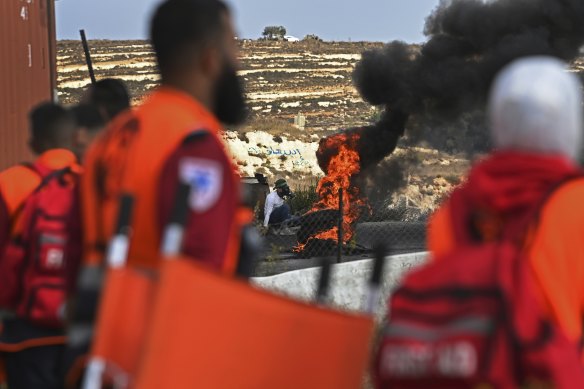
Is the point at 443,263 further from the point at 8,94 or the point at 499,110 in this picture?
the point at 8,94

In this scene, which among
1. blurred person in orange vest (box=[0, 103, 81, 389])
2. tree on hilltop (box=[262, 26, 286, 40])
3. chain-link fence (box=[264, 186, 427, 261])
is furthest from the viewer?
tree on hilltop (box=[262, 26, 286, 40])

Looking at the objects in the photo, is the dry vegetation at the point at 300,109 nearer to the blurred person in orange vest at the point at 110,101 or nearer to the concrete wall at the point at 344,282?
the concrete wall at the point at 344,282

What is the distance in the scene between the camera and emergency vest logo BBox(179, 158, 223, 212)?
240 centimetres

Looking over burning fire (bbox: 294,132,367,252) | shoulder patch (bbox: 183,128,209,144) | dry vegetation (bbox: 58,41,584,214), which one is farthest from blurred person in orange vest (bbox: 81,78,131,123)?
dry vegetation (bbox: 58,41,584,214)

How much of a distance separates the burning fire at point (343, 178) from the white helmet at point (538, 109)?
40.9 ft

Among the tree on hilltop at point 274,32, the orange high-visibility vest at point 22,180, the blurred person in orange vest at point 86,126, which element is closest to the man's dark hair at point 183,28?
the orange high-visibility vest at point 22,180

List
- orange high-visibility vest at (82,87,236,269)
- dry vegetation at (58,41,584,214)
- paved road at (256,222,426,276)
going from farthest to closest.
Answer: dry vegetation at (58,41,584,214) < paved road at (256,222,426,276) < orange high-visibility vest at (82,87,236,269)

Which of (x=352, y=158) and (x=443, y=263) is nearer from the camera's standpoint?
(x=443, y=263)

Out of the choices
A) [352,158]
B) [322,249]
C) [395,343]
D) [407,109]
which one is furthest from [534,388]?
[407,109]

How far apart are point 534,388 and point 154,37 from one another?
128 cm

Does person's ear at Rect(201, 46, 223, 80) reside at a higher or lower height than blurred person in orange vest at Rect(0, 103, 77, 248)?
higher

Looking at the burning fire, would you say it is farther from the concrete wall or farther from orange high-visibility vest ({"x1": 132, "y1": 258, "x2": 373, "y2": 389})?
orange high-visibility vest ({"x1": 132, "y1": 258, "x2": 373, "y2": 389})

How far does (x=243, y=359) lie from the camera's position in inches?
89.9

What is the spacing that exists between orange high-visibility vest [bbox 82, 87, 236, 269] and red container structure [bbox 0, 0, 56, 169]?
7.16m
